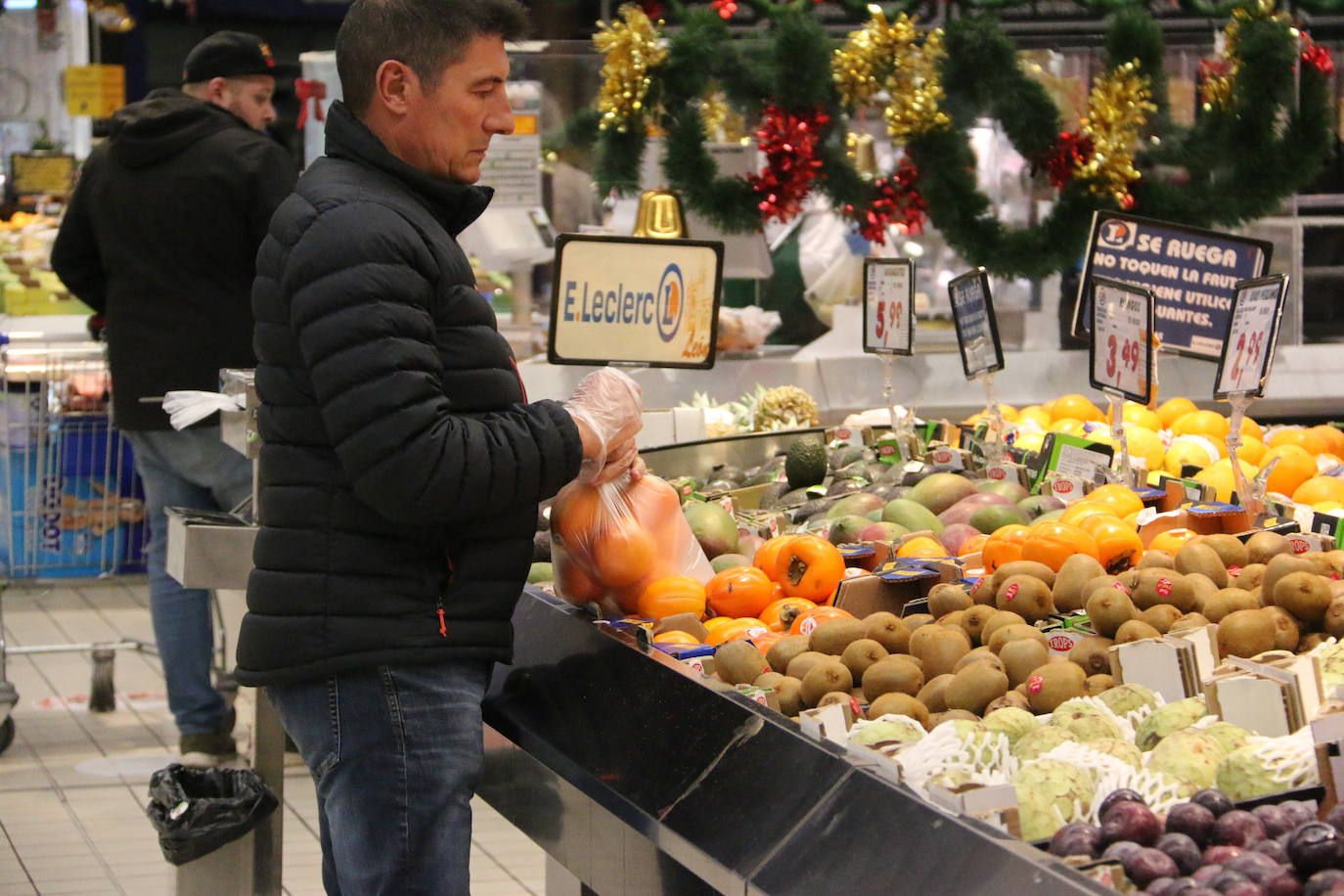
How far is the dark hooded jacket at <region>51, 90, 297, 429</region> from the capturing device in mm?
4674

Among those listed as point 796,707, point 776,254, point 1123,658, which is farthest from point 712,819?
point 776,254

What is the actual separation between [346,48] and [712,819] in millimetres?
1072

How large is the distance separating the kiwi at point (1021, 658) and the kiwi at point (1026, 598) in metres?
0.21

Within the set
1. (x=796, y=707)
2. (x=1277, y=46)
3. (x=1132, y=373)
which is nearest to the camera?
(x=796, y=707)

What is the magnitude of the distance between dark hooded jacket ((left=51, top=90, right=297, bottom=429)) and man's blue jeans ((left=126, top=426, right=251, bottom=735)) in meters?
0.12

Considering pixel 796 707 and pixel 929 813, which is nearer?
pixel 929 813

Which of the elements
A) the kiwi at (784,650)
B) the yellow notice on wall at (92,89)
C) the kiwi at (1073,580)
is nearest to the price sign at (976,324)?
the kiwi at (1073,580)

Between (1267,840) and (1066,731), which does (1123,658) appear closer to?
(1066,731)

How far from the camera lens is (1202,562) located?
8.05 ft

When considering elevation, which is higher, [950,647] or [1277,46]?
[1277,46]

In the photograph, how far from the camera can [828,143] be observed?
564 cm

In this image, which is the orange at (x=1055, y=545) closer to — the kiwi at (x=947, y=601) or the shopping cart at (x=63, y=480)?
the kiwi at (x=947, y=601)

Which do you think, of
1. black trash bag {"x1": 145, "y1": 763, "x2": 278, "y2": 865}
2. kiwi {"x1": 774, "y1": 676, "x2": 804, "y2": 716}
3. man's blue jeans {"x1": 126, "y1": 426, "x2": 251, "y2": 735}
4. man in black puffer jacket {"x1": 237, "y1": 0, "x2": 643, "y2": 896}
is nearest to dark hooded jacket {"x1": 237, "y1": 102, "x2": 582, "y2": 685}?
man in black puffer jacket {"x1": 237, "y1": 0, "x2": 643, "y2": 896}

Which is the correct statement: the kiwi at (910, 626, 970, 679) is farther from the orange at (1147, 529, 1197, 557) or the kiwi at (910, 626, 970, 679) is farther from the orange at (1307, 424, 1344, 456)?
the orange at (1307, 424, 1344, 456)
